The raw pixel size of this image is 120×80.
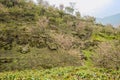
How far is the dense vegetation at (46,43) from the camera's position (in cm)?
6588

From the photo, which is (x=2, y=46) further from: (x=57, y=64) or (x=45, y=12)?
(x=45, y=12)

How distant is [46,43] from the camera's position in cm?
8988

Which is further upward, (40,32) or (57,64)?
(40,32)

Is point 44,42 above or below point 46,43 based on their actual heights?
above

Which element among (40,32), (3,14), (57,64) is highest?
(3,14)

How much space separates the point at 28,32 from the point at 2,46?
47.6 feet

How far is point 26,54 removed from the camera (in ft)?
250

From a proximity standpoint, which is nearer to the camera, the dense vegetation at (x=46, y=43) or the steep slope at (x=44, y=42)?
the dense vegetation at (x=46, y=43)

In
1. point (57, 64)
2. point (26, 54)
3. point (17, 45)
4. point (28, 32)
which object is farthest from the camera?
point (28, 32)

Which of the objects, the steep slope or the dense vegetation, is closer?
the dense vegetation

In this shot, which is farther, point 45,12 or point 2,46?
point 45,12

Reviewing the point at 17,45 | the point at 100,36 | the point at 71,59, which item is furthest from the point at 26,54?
the point at 100,36

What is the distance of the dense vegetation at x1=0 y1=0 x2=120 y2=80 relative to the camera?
6588cm

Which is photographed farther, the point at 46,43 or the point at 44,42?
the point at 44,42
